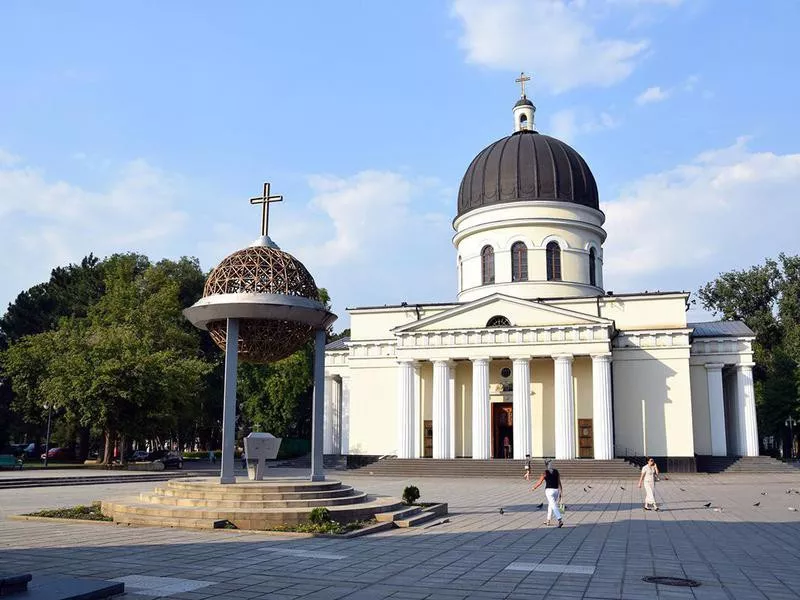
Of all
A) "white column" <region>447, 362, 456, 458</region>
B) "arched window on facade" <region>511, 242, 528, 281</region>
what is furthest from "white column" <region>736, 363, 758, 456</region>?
"white column" <region>447, 362, 456, 458</region>

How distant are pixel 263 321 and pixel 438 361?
78.7 ft

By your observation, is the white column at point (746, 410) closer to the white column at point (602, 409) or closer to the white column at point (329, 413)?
the white column at point (602, 409)

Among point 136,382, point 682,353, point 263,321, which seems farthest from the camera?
point 682,353

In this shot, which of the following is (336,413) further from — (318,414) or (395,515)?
(395,515)

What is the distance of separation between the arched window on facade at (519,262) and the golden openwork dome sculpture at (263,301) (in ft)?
92.5

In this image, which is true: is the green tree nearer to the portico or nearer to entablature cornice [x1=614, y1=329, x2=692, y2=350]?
the portico

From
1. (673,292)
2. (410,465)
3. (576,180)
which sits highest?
(576,180)

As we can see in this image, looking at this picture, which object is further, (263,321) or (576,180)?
(576,180)

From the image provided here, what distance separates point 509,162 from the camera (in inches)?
1785

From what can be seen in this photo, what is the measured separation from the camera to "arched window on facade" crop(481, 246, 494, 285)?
1797 inches

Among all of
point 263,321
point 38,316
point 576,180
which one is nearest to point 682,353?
point 576,180

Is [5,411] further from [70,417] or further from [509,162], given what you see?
[509,162]

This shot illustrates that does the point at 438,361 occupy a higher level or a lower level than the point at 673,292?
lower

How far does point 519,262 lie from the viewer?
147ft
